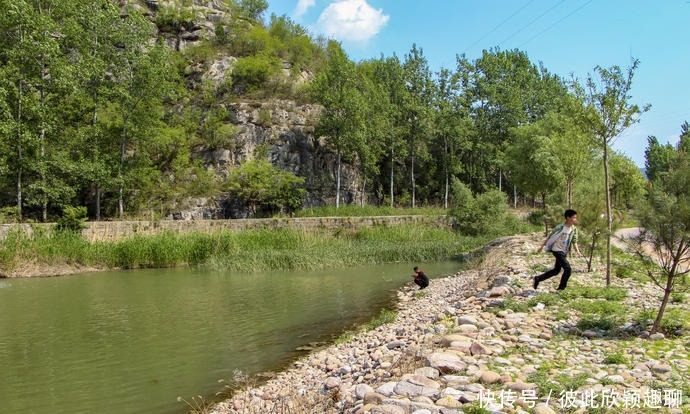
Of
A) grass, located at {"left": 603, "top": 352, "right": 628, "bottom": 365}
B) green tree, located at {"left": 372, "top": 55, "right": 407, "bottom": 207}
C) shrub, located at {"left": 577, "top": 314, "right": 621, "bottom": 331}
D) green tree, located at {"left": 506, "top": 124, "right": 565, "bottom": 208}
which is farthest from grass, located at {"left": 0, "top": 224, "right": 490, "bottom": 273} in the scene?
grass, located at {"left": 603, "top": 352, "right": 628, "bottom": 365}

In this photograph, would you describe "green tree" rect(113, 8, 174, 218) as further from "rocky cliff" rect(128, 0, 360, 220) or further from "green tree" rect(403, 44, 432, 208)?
"green tree" rect(403, 44, 432, 208)

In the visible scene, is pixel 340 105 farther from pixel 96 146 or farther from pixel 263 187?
pixel 96 146

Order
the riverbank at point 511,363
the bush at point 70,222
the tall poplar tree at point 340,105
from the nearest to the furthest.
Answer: the riverbank at point 511,363
the bush at point 70,222
the tall poplar tree at point 340,105

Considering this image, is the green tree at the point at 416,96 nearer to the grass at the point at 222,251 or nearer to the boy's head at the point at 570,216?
the grass at the point at 222,251

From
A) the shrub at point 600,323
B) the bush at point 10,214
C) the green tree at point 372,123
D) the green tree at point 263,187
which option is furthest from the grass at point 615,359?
the green tree at point 372,123

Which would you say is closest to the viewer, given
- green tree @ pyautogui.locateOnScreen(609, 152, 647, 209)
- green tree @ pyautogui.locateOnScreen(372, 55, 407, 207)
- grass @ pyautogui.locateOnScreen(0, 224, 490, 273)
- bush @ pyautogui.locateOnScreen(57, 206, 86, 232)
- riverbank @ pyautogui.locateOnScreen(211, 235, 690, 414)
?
riverbank @ pyautogui.locateOnScreen(211, 235, 690, 414)

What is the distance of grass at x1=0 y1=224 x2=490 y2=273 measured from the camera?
2162 centimetres

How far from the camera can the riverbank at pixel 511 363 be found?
461cm

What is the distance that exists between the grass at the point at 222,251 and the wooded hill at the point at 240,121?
17.7 feet

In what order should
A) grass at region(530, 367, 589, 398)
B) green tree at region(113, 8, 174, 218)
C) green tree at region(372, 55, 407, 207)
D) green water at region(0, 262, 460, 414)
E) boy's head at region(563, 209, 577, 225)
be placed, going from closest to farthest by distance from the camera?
1. grass at region(530, 367, 589, 398)
2. green water at region(0, 262, 460, 414)
3. boy's head at region(563, 209, 577, 225)
4. green tree at region(113, 8, 174, 218)
5. green tree at region(372, 55, 407, 207)

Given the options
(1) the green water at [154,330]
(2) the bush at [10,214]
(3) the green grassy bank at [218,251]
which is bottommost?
(1) the green water at [154,330]

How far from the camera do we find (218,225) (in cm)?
2814

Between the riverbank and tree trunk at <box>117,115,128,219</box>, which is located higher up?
tree trunk at <box>117,115,128,219</box>

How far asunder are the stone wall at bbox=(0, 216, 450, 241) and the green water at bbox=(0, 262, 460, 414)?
4.93m
